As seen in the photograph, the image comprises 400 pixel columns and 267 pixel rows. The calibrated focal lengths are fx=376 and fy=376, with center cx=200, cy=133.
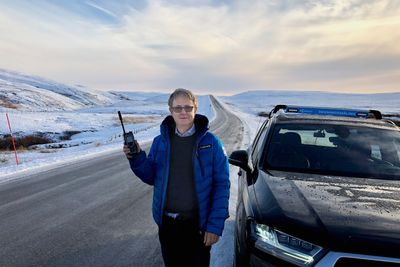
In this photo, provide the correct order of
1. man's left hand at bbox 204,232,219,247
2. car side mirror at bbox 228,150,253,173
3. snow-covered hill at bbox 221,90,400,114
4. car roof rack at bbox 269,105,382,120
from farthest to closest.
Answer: snow-covered hill at bbox 221,90,400,114 → car roof rack at bbox 269,105,382,120 → car side mirror at bbox 228,150,253,173 → man's left hand at bbox 204,232,219,247

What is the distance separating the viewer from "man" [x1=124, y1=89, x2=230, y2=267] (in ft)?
9.33

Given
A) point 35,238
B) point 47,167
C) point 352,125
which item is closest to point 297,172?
point 352,125

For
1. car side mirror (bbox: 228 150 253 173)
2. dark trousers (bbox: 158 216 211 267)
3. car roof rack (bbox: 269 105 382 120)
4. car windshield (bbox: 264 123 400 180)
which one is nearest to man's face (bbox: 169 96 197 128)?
dark trousers (bbox: 158 216 211 267)

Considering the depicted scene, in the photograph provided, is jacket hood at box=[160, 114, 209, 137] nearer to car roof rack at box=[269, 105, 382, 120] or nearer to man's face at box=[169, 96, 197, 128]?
man's face at box=[169, 96, 197, 128]

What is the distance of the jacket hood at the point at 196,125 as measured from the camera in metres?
2.90

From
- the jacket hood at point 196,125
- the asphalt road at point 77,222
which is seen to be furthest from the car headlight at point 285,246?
the asphalt road at point 77,222

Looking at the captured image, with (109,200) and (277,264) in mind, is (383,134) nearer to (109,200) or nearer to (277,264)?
(277,264)

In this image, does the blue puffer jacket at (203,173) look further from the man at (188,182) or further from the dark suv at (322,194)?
the dark suv at (322,194)

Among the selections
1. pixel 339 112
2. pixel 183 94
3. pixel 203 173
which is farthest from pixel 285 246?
pixel 339 112

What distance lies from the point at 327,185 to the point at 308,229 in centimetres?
92

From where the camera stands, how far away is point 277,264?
7.76 ft

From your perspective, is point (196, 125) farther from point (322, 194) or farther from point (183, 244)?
point (322, 194)

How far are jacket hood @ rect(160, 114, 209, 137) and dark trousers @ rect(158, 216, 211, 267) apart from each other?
68 cm

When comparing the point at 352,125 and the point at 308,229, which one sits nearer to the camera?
the point at 308,229
